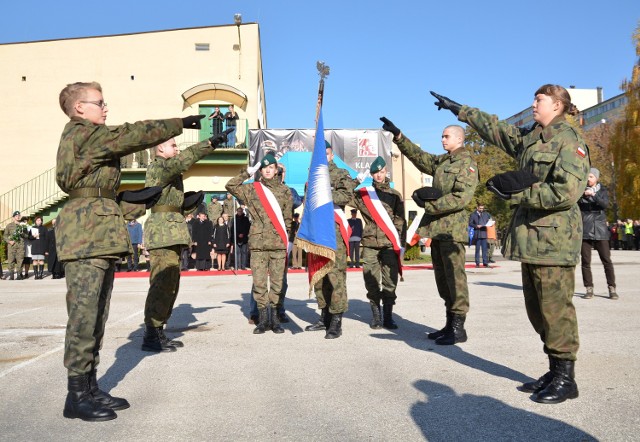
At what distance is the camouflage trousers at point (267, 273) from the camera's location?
6660mm

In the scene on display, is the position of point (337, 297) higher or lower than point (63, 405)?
higher

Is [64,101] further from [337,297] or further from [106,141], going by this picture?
[337,297]

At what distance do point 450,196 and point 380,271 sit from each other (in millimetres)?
1577

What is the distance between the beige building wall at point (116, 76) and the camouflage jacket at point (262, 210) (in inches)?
779

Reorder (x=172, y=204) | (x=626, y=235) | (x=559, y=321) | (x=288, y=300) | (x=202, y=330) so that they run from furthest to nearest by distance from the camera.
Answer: (x=626, y=235) < (x=288, y=300) < (x=202, y=330) < (x=172, y=204) < (x=559, y=321)

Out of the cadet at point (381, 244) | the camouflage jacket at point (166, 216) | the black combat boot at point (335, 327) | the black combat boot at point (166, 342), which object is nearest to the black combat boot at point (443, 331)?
the cadet at point (381, 244)

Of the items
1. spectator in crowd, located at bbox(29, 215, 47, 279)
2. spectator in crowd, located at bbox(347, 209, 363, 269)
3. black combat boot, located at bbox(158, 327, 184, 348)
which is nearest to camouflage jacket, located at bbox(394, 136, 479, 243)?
black combat boot, located at bbox(158, 327, 184, 348)

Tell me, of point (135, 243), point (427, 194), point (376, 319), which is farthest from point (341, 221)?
point (135, 243)

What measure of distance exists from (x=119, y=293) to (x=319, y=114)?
6784 millimetres

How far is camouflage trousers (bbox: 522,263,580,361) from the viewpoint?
154 inches

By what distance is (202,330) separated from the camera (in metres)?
6.90

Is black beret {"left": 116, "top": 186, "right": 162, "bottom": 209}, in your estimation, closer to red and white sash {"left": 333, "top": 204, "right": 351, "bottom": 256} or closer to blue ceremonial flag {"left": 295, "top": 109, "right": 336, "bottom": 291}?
blue ceremonial flag {"left": 295, "top": 109, "right": 336, "bottom": 291}

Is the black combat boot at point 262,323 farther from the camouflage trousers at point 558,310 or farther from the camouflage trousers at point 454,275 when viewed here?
the camouflage trousers at point 558,310

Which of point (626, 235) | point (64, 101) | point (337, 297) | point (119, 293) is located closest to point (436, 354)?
point (337, 297)
